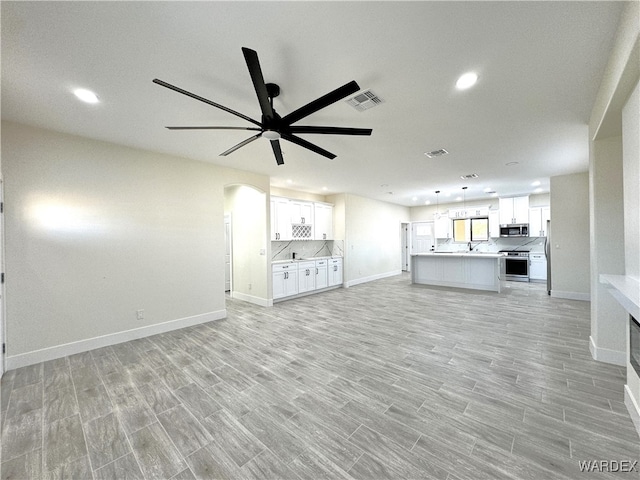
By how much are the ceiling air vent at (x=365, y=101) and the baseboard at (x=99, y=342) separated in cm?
419

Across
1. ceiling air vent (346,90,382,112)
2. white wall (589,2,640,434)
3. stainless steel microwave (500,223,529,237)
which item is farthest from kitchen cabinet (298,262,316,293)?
stainless steel microwave (500,223,529,237)

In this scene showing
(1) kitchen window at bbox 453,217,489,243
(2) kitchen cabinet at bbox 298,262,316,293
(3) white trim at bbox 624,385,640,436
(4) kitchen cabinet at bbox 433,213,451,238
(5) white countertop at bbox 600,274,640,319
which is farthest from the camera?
(4) kitchen cabinet at bbox 433,213,451,238

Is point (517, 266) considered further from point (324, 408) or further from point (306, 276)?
point (324, 408)

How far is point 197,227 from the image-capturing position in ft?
14.8

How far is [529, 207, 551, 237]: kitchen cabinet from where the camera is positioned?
786 centimetres

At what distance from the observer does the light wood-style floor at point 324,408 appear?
5.26ft

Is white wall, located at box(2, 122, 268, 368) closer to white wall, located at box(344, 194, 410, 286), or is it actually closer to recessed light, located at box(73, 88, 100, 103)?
recessed light, located at box(73, 88, 100, 103)

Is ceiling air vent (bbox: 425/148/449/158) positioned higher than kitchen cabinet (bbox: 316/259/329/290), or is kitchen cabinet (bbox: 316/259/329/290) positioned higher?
ceiling air vent (bbox: 425/148/449/158)

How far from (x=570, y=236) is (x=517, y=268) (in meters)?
2.80

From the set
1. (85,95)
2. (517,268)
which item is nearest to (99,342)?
(85,95)

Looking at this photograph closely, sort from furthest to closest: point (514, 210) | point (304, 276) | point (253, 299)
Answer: point (514, 210) < point (304, 276) < point (253, 299)

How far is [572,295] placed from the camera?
5.72m

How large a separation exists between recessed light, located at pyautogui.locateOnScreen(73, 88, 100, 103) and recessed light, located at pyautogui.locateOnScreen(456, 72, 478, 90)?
3.48 metres

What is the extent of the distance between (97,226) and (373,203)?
25.0 feet
